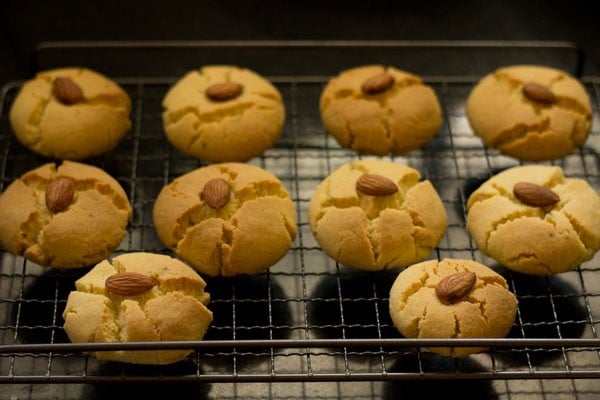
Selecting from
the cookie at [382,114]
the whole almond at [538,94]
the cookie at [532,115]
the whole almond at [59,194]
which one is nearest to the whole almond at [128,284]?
the whole almond at [59,194]

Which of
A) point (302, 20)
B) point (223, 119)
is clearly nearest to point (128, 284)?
point (223, 119)

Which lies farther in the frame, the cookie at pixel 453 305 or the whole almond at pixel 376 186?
the whole almond at pixel 376 186

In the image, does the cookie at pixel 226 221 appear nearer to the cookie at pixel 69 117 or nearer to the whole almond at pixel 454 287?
the cookie at pixel 69 117

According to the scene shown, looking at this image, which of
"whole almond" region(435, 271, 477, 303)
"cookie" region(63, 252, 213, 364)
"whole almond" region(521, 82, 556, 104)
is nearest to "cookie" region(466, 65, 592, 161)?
"whole almond" region(521, 82, 556, 104)

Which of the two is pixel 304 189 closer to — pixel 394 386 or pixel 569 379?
pixel 394 386

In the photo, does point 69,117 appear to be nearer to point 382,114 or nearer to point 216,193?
point 216,193

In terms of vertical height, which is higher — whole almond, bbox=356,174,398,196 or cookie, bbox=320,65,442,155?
cookie, bbox=320,65,442,155

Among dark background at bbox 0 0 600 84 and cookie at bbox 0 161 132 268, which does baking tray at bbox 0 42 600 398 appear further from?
dark background at bbox 0 0 600 84
